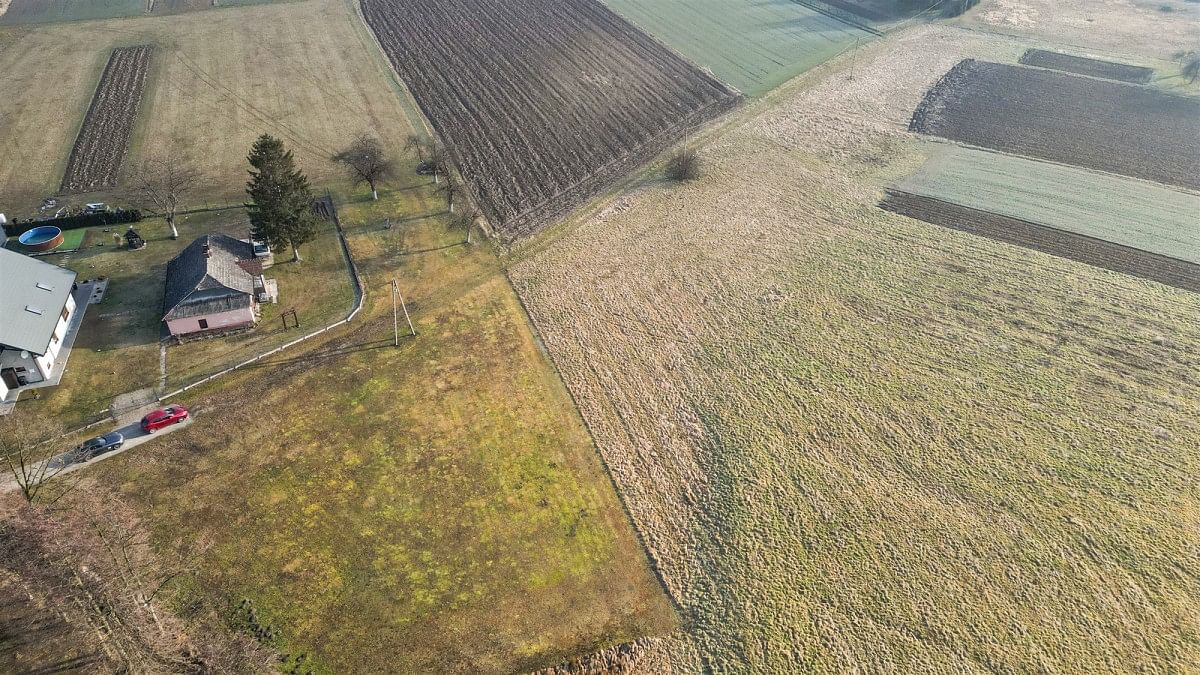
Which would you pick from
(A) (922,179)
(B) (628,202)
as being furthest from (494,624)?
(A) (922,179)

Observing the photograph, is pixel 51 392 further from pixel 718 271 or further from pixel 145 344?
pixel 718 271

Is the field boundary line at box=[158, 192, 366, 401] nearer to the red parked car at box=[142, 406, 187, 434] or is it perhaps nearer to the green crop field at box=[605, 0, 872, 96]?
the red parked car at box=[142, 406, 187, 434]

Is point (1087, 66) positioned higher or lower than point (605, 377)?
higher

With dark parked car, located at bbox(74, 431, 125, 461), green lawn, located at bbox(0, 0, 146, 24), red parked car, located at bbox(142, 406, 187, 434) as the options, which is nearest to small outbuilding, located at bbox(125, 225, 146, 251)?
red parked car, located at bbox(142, 406, 187, 434)

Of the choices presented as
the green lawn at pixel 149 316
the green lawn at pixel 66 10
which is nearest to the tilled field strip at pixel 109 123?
the green lawn at pixel 149 316

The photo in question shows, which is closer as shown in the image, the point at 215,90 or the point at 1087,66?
the point at 215,90

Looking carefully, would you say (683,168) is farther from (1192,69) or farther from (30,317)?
(1192,69)

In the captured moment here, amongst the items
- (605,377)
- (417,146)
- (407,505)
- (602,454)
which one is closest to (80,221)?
(417,146)
